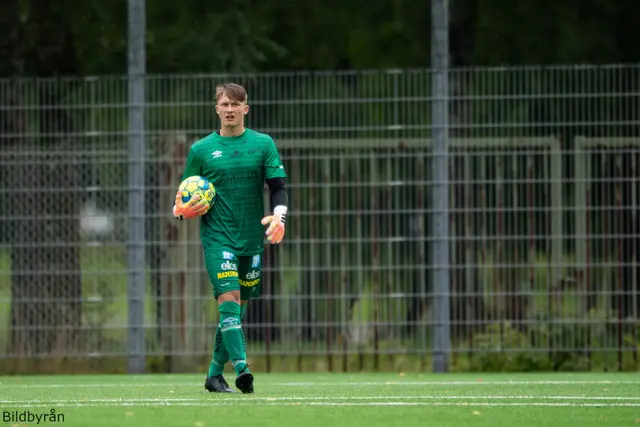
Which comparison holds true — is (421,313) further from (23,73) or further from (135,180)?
(23,73)

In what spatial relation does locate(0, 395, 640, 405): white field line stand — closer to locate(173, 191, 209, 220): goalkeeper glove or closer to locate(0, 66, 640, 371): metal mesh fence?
locate(173, 191, 209, 220): goalkeeper glove

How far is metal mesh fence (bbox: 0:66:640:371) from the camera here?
45.3ft

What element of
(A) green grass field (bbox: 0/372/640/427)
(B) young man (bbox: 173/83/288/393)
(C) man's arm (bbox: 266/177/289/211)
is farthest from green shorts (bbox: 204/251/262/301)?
(A) green grass field (bbox: 0/372/640/427)

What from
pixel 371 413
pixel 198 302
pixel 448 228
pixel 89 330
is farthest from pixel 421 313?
pixel 371 413

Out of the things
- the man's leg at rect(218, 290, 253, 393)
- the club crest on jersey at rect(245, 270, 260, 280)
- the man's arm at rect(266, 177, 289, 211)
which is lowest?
the man's leg at rect(218, 290, 253, 393)

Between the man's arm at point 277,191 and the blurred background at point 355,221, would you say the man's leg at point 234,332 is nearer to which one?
the man's arm at point 277,191

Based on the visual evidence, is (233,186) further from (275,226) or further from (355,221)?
(355,221)

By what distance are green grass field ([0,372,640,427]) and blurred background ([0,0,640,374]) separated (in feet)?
4.31

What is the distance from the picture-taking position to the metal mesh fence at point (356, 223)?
13.8 metres

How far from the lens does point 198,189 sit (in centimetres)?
983

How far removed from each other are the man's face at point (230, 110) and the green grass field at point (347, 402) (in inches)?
65.6

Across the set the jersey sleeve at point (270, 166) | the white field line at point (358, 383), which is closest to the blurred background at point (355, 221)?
the white field line at point (358, 383)

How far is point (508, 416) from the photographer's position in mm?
8289

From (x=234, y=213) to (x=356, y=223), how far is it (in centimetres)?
408
